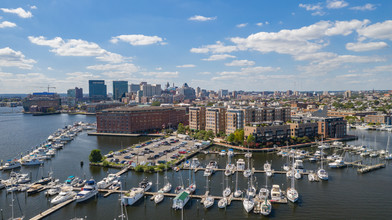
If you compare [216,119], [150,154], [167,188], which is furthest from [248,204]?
[216,119]

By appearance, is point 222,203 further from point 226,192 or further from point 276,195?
point 276,195

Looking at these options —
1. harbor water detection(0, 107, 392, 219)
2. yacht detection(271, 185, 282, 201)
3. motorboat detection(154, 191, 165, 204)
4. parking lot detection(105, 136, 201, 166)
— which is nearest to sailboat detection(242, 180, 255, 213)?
harbor water detection(0, 107, 392, 219)

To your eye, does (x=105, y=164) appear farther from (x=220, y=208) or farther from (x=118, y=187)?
(x=220, y=208)

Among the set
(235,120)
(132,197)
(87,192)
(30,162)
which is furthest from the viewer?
(235,120)

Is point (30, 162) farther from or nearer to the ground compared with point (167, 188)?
nearer to the ground

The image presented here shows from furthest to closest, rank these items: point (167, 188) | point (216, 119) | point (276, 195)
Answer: point (216, 119)
point (167, 188)
point (276, 195)

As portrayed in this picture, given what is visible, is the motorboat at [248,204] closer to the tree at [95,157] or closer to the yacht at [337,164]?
the yacht at [337,164]

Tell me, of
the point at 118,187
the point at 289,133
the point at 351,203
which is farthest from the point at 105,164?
the point at 289,133
